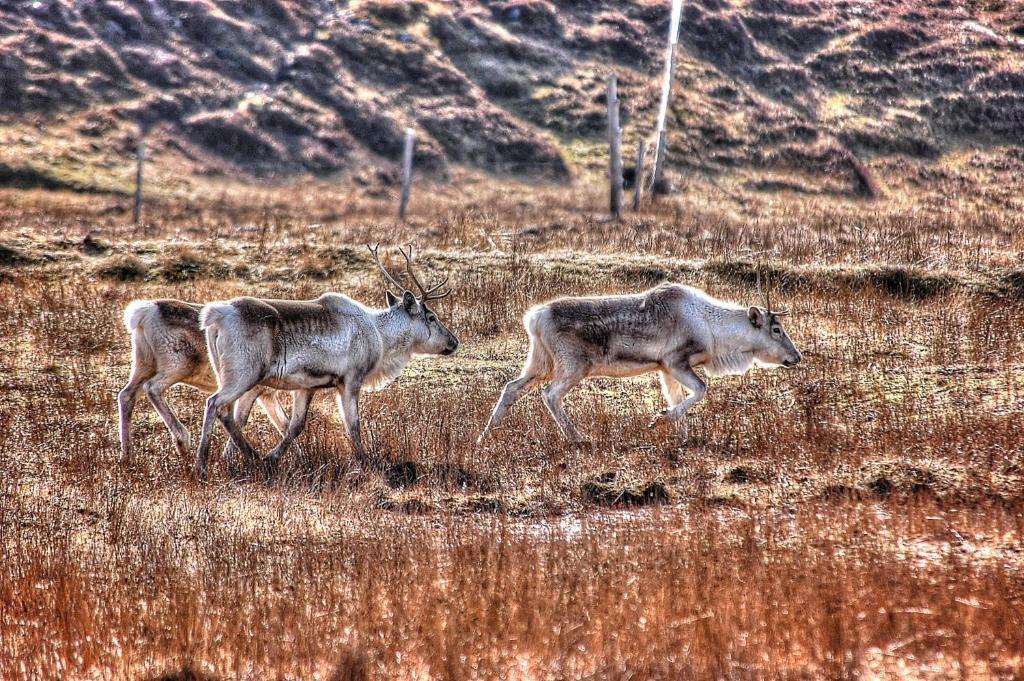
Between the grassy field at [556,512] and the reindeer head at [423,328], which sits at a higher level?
the reindeer head at [423,328]

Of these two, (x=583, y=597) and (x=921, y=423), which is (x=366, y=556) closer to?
(x=583, y=597)

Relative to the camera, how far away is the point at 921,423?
1026cm

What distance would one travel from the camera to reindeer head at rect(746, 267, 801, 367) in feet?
38.0

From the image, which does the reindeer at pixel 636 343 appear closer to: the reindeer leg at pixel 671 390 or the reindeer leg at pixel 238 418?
the reindeer leg at pixel 671 390

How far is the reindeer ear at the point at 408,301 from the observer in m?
11.4

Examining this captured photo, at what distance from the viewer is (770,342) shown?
1167 centimetres

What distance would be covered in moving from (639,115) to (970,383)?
98.1ft

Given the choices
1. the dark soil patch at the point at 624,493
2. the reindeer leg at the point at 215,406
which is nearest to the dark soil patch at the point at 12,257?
the reindeer leg at the point at 215,406

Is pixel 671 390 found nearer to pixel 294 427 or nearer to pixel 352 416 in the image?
pixel 352 416

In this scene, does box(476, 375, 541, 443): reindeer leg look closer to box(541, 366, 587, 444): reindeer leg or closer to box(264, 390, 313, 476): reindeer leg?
box(541, 366, 587, 444): reindeer leg

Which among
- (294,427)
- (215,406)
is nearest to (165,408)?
(215,406)

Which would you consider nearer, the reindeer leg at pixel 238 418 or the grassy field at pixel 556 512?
the grassy field at pixel 556 512

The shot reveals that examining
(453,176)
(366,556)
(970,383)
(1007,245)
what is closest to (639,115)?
(453,176)

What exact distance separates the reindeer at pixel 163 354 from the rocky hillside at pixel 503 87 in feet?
72.6
